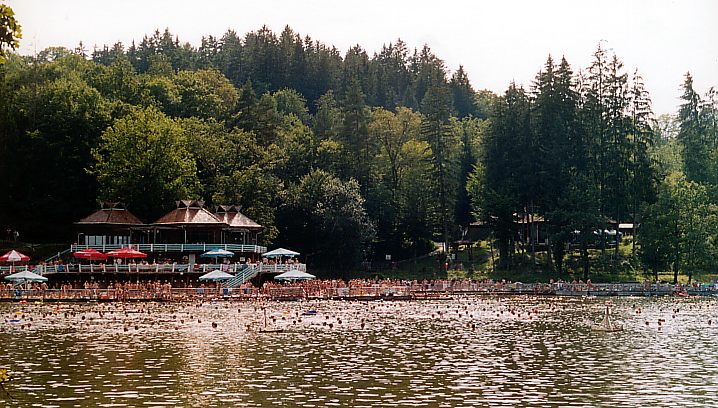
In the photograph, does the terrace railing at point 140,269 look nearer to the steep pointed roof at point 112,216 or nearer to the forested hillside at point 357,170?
the steep pointed roof at point 112,216

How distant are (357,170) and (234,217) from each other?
2567 centimetres

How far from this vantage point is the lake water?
27.1 metres

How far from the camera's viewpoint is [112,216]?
83812 millimetres

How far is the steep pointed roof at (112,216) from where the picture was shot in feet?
273

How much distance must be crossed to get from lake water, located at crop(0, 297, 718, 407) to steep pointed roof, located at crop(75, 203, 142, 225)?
73.2ft

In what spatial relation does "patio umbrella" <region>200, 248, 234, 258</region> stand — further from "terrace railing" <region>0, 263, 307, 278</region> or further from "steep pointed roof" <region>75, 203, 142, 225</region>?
"steep pointed roof" <region>75, 203, 142, 225</region>

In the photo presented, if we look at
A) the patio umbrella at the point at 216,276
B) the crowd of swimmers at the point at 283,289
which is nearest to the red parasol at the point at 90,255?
the crowd of swimmers at the point at 283,289

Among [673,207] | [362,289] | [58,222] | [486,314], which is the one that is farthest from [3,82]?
[673,207]

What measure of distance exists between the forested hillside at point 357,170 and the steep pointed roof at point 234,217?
5349mm

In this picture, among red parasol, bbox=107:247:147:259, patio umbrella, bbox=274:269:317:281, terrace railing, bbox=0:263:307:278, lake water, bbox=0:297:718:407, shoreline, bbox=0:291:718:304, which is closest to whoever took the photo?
lake water, bbox=0:297:718:407

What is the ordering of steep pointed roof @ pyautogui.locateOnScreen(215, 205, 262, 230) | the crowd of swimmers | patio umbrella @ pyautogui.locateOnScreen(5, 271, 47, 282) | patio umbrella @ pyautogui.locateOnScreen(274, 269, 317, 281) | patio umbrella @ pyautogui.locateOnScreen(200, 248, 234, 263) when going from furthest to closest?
steep pointed roof @ pyautogui.locateOnScreen(215, 205, 262, 230), patio umbrella @ pyautogui.locateOnScreen(200, 248, 234, 263), patio umbrella @ pyautogui.locateOnScreen(274, 269, 317, 281), the crowd of swimmers, patio umbrella @ pyautogui.locateOnScreen(5, 271, 47, 282)

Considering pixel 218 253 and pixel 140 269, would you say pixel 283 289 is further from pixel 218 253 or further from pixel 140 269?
pixel 140 269

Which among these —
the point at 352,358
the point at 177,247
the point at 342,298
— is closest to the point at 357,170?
the point at 177,247

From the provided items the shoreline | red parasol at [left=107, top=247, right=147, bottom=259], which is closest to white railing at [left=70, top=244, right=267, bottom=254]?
red parasol at [left=107, top=247, right=147, bottom=259]
